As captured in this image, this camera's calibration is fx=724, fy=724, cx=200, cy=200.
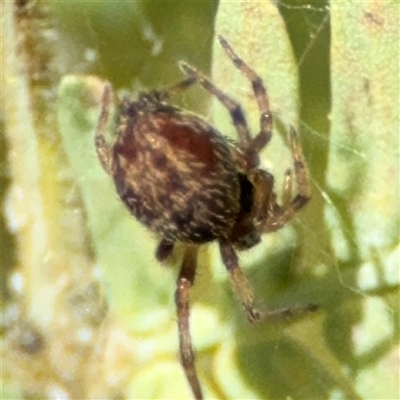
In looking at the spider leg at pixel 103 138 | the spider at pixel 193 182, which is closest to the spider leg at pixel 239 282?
the spider at pixel 193 182

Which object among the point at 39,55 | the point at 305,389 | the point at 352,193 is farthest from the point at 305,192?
the point at 39,55

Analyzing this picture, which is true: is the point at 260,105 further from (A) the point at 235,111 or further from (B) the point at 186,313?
(B) the point at 186,313

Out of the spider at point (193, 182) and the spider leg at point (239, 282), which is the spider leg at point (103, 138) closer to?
the spider at point (193, 182)

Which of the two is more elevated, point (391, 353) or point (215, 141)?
point (215, 141)

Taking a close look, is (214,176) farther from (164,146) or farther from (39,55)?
(39,55)

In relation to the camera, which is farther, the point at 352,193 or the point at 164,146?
the point at 352,193

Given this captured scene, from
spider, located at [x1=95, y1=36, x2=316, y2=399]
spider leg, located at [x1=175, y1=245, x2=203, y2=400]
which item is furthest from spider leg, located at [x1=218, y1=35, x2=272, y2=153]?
spider leg, located at [x1=175, y1=245, x2=203, y2=400]

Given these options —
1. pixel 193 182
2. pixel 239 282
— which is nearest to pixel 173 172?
pixel 193 182

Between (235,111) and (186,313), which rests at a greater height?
(235,111)
